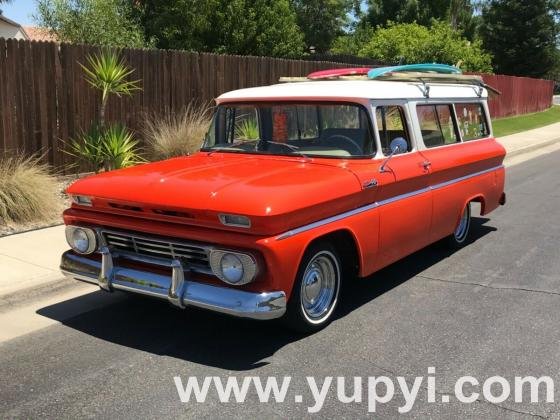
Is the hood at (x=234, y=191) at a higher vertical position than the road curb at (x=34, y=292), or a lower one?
higher

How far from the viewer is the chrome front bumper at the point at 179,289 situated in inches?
156

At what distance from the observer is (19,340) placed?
15.0 feet

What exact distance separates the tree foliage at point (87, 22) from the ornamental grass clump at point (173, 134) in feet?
28.8

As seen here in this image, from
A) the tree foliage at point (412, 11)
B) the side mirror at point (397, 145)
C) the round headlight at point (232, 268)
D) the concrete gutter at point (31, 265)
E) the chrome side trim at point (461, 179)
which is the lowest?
the concrete gutter at point (31, 265)

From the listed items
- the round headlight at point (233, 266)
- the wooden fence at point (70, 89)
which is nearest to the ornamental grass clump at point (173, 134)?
the wooden fence at point (70, 89)

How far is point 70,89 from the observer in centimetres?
998

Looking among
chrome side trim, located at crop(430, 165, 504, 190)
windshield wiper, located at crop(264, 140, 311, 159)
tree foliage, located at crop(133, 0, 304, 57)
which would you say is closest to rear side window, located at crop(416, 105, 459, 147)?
chrome side trim, located at crop(430, 165, 504, 190)

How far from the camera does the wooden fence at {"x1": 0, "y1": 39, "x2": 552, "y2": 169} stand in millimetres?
9148

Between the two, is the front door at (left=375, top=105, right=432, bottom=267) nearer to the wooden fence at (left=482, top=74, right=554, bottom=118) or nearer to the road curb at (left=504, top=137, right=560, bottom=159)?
the road curb at (left=504, top=137, right=560, bottom=159)

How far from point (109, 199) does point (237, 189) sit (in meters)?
0.97

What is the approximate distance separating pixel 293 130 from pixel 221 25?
19.9 metres

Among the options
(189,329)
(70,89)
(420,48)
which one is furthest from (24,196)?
(420,48)
